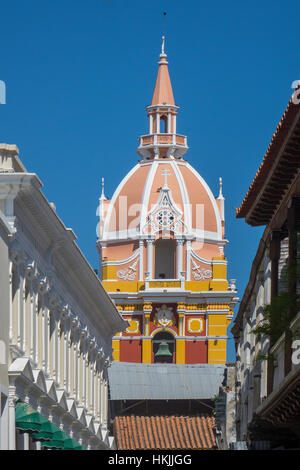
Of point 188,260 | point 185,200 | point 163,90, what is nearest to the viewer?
point 188,260

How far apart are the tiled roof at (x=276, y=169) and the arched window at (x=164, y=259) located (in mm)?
59236

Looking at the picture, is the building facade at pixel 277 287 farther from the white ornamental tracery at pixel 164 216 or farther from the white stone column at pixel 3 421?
the white ornamental tracery at pixel 164 216

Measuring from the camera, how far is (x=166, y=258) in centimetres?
10100

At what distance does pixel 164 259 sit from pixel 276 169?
222ft

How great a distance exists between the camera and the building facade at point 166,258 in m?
92.9

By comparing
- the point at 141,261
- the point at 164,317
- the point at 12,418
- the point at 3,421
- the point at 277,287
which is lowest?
the point at 3,421

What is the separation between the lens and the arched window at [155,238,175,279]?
9925 cm

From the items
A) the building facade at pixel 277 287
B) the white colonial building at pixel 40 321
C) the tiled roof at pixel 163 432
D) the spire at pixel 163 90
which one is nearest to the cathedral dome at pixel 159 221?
the spire at pixel 163 90

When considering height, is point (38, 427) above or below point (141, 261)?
below

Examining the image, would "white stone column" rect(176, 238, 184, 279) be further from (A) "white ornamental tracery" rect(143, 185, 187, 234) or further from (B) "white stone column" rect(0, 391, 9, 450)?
(B) "white stone column" rect(0, 391, 9, 450)

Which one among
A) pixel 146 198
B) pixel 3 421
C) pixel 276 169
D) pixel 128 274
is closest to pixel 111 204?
pixel 146 198

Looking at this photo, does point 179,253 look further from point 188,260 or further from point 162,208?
point 162,208

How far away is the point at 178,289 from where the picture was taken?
9319 centimetres

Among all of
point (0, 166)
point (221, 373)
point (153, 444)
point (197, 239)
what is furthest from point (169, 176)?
point (0, 166)
